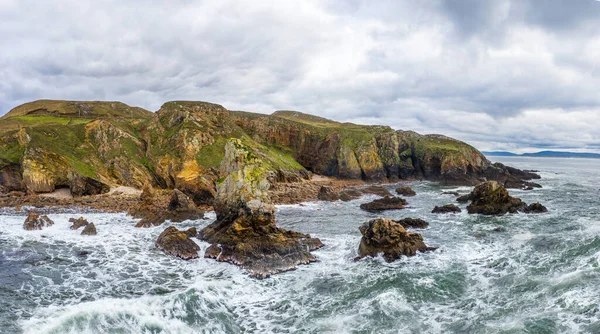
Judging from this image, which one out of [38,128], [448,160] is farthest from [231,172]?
[448,160]

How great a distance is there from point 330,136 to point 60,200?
2337 inches

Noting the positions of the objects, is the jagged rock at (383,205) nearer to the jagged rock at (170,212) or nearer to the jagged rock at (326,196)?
the jagged rock at (326,196)

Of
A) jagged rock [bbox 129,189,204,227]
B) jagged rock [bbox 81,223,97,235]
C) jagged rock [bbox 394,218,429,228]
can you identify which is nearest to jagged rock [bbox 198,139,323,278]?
jagged rock [bbox 129,189,204,227]

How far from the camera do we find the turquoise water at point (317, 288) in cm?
1566

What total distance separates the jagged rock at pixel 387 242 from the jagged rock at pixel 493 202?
17.9 metres

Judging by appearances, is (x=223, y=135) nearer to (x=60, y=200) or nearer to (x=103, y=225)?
(x=60, y=200)

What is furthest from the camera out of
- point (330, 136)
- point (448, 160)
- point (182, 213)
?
point (330, 136)

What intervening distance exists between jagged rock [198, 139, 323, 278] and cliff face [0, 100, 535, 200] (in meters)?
5.26

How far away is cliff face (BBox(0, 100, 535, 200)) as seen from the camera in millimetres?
49594

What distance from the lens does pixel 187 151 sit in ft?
188

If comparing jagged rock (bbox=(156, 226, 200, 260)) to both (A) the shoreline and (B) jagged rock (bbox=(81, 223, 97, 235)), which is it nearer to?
(B) jagged rock (bbox=(81, 223, 97, 235))

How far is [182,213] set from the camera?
3731 centimetres

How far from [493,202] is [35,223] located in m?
47.7

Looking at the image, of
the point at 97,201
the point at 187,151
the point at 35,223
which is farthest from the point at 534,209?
the point at 97,201
